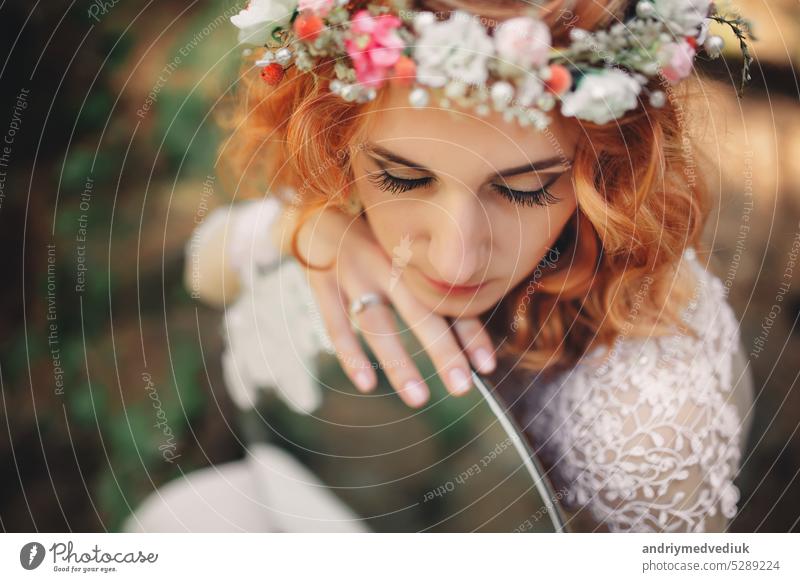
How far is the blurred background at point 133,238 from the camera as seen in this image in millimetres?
814

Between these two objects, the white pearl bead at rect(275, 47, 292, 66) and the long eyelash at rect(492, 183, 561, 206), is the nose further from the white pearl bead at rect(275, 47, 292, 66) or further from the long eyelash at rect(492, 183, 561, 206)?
the white pearl bead at rect(275, 47, 292, 66)

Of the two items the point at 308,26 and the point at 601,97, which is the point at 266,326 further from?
the point at 601,97

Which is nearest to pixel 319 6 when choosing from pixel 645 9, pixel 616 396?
pixel 645 9

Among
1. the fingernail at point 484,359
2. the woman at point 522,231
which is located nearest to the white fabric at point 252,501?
the woman at point 522,231

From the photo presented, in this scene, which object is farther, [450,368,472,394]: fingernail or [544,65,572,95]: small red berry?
[450,368,472,394]: fingernail

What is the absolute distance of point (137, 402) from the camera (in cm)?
85

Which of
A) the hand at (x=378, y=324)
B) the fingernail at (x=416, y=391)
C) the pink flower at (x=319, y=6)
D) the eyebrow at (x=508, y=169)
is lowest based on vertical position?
the fingernail at (x=416, y=391)

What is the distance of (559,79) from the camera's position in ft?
2.42

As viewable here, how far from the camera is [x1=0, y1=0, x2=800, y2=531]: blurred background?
0.81 m

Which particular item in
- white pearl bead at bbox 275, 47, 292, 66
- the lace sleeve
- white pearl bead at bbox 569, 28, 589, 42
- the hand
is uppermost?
white pearl bead at bbox 275, 47, 292, 66

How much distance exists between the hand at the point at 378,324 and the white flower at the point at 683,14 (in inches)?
16.5

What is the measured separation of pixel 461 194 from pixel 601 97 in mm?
192

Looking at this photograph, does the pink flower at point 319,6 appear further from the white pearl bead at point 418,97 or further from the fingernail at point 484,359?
the fingernail at point 484,359

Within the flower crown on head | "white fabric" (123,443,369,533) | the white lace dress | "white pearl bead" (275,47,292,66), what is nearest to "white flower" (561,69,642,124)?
the flower crown on head
